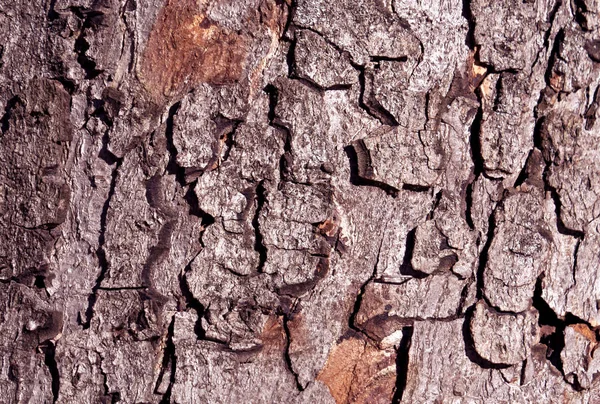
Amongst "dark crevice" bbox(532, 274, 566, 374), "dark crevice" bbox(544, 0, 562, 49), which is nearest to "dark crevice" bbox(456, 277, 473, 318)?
"dark crevice" bbox(532, 274, 566, 374)

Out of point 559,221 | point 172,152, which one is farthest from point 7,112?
point 559,221

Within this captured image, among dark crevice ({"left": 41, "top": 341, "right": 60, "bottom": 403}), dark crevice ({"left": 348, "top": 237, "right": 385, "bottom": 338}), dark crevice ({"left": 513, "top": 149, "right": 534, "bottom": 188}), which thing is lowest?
dark crevice ({"left": 41, "top": 341, "right": 60, "bottom": 403})

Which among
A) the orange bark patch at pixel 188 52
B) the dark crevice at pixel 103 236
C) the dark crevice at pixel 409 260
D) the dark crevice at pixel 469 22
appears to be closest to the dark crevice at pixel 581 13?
the dark crevice at pixel 469 22

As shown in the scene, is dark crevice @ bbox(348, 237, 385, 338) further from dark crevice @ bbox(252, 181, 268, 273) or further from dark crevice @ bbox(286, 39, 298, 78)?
dark crevice @ bbox(286, 39, 298, 78)

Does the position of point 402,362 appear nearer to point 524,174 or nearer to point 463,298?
point 463,298

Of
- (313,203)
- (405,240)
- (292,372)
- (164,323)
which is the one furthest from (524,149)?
(164,323)

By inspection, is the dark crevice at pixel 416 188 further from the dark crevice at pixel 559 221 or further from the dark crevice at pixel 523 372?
the dark crevice at pixel 523 372

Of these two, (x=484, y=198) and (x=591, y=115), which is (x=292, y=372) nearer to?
(x=484, y=198)

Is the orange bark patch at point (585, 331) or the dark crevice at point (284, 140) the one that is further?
the orange bark patch at point (585, 331)
